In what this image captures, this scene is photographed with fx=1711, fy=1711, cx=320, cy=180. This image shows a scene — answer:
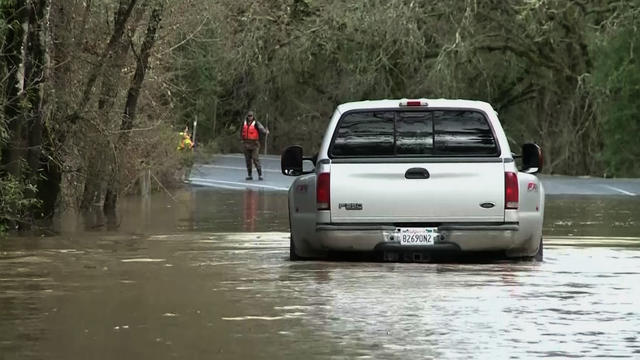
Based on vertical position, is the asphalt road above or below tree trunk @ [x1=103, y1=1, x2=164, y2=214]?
below

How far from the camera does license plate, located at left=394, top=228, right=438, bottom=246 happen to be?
1641cm

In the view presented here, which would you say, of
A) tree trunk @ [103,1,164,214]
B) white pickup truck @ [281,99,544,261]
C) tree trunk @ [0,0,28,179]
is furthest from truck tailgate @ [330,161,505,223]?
tree trunk @ [103,1,164,214]

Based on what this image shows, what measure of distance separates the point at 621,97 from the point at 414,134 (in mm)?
27761

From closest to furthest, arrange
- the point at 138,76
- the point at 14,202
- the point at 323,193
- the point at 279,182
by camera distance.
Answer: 1. the point at 323,193
2. the point at 14,202
3. the point at 138,76
4. the point at 279,182

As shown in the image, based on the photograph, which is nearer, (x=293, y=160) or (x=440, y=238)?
(x=440, y=238)

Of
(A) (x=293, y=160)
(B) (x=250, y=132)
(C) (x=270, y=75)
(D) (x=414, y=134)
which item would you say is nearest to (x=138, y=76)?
(A) (x=293, y=160)

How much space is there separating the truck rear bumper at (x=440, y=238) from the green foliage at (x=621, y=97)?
2636 centimetres

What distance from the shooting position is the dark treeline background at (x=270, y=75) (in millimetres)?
23422

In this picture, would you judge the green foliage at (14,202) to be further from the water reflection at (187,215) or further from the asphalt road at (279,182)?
the asphalt road at (279,182)

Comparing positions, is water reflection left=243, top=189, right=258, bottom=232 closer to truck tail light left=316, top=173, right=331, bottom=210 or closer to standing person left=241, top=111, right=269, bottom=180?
standing person left=241, top=111, right=269, bottom=180

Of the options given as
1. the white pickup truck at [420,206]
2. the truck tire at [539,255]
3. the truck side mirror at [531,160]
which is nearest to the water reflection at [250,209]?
the truck side mirror at [531,160]

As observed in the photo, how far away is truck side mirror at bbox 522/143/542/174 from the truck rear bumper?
128 centimetres

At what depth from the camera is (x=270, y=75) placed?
168ft

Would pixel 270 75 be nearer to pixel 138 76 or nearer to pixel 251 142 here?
pixel 251 142
